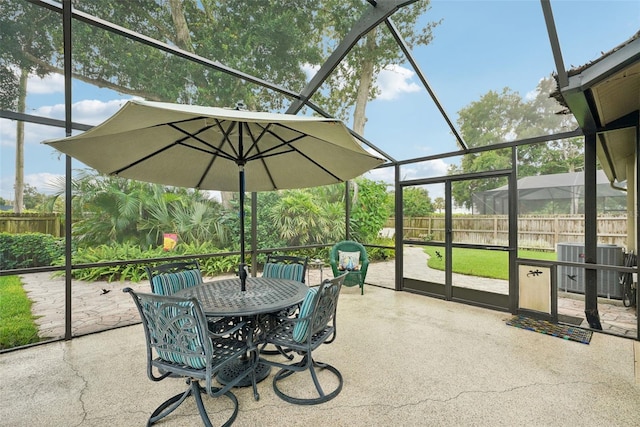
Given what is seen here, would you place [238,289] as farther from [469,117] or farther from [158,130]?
[469,117]

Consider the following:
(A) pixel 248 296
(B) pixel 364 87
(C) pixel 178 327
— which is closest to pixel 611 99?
(B) pixel 364 87

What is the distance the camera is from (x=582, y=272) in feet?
13.1

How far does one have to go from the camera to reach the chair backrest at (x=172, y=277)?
2.84 meters

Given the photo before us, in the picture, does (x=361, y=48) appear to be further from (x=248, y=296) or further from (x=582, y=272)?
(x=582, y=272)

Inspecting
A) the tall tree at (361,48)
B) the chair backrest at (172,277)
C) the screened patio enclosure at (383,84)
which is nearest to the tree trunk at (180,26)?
the screened patio enclosure at (383,84)

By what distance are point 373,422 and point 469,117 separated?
4.92 metres

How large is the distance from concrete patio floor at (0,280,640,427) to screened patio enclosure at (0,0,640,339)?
0.90 meters

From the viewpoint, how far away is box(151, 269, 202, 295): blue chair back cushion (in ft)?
9.27

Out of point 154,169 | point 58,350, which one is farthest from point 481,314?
point 58,350

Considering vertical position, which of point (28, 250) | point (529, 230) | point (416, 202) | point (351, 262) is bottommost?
point (351, 262)

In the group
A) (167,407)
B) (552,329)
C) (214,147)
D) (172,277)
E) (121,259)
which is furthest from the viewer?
(121,259)

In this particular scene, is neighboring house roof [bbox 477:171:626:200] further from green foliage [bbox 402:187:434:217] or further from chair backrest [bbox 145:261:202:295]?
chair backrest [bbox 145:261:202:295]

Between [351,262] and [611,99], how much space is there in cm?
420

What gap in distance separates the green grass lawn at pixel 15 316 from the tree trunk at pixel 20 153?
0.91m
